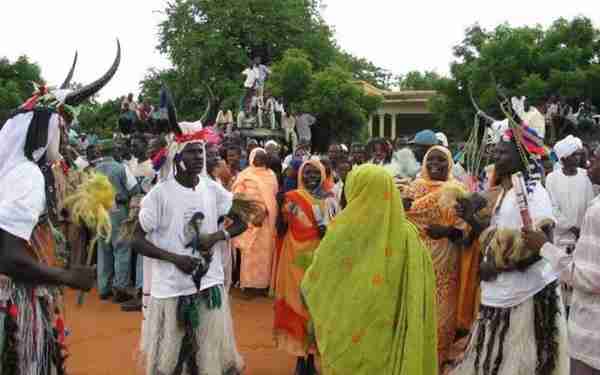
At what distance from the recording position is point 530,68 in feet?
82.3

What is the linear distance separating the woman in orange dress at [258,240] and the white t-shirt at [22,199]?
6.22 meters

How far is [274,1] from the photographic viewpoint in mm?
36000

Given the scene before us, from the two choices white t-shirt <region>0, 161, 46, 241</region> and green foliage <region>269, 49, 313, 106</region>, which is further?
green foliage <region>269, 49, 313, 106</region>

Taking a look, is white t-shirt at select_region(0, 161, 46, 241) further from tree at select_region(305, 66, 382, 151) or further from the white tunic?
tree at select_region(305, 66, 382, 151)

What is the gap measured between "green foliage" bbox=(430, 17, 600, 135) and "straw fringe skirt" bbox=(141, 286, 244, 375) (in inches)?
757

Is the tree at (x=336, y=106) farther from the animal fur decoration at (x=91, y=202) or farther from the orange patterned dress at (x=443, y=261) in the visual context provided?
the animal fur decoration at (x=91, y=202)

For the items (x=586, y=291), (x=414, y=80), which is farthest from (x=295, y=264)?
(x=414, y=80)

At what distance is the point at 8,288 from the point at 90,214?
0.64m

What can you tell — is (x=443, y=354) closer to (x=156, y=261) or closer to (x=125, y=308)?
(x=156, y=261)

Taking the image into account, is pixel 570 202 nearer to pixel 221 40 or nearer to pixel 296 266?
pixel 296 266

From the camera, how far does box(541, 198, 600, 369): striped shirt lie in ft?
10.4

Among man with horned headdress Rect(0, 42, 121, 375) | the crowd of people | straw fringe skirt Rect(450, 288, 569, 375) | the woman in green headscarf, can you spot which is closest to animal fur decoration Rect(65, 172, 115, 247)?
the crowd of people

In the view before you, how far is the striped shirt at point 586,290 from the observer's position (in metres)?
3.17

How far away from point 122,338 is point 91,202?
418 centimetres
